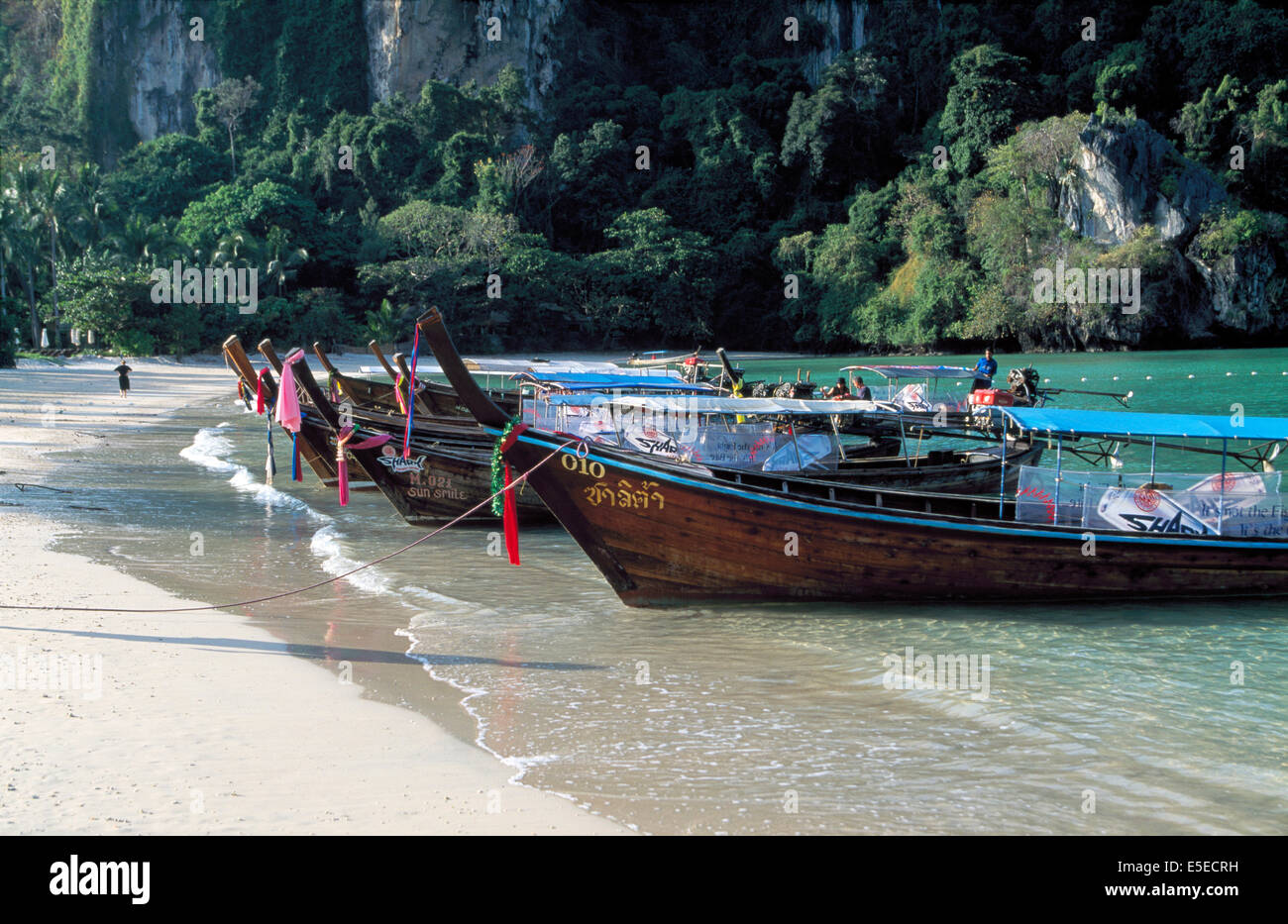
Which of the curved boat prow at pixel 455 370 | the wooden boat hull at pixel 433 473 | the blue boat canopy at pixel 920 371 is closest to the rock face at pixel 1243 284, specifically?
the blue boat canopy at pixel 920 371

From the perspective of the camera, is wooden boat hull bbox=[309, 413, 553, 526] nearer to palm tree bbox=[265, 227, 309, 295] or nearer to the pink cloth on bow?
the pink cloth on bow

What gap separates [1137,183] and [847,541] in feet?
164

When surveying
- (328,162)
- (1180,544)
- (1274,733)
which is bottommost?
(1274,733)

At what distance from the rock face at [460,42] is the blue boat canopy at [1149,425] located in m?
65.4

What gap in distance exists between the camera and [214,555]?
39.7 feet

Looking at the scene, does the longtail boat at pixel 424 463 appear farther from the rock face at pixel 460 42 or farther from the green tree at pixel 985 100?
the rock face at pixel 460 42

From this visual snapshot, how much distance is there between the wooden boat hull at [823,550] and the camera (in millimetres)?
9469

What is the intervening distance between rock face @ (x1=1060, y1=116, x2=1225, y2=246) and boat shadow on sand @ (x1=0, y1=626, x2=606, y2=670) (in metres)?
51.9

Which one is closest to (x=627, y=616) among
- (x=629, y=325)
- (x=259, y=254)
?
(x=259, y=254)

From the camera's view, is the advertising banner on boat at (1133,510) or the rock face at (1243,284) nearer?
the advertising banner on boat at (1133,510)

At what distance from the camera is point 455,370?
28.6 feet

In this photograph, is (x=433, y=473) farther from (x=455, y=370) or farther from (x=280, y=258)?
(x=280, y=258)
